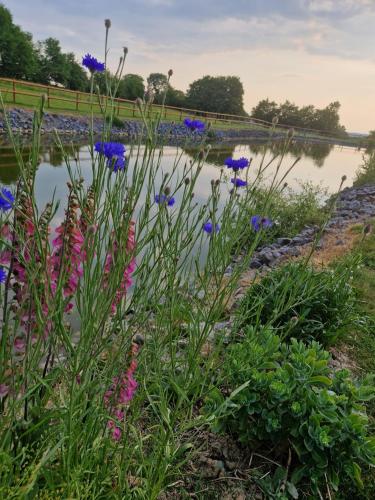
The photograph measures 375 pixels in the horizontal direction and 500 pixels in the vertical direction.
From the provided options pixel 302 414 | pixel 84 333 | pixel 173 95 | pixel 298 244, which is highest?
pixel 173 95

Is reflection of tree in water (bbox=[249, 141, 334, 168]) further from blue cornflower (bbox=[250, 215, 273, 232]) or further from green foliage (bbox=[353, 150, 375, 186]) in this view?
green foliage (bbox=[353, 150, 375, 186])

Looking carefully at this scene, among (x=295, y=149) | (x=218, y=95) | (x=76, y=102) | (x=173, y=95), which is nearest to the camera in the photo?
(x=76, y=102)

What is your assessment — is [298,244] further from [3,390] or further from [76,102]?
[76,102]

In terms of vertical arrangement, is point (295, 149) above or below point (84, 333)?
above

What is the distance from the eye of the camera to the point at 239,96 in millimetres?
47750

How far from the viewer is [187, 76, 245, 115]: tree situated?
4575 centimetres

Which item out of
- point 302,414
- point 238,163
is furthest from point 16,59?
point 302,414

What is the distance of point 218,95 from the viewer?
152 ft

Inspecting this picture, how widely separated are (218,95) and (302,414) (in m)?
49.2

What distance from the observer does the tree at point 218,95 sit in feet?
150

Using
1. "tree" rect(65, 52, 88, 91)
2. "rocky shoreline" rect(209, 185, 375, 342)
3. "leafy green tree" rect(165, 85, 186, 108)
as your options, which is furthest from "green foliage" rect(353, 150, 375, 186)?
"tree" rect(65, 52, 88, 91)

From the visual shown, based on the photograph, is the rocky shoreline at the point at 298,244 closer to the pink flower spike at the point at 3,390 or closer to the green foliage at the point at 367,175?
the pink flower spike at the point at 3,390

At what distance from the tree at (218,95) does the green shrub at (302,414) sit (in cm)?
4660

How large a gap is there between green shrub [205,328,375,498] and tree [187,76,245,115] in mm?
46600
